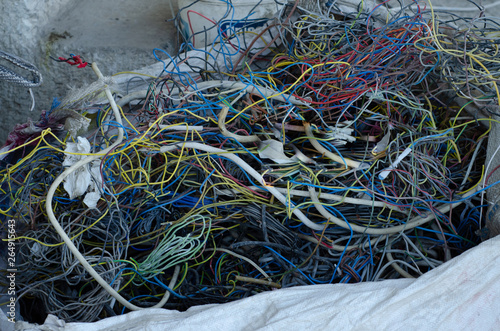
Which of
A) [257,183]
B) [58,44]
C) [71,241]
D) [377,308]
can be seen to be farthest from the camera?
[58,44]

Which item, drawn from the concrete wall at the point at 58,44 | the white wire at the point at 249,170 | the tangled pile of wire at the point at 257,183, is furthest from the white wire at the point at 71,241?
the concrete wall at the point at 58,44

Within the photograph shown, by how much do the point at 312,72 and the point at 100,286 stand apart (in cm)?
71

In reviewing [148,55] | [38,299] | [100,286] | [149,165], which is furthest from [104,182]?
[148,55]

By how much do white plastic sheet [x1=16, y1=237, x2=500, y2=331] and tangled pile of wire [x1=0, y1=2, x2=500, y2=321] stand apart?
7.6 inches

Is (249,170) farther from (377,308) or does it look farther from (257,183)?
(377,308)

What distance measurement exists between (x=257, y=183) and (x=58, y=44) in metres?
1.12

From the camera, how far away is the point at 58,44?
174 centimetres

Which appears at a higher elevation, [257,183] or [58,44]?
[58,44]

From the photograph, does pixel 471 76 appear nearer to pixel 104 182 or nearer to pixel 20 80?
pixel 104 182

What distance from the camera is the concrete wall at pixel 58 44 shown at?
168cm

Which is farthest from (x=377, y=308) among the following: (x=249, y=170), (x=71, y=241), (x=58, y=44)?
(x=58, y=44)

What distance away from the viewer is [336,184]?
108 cm

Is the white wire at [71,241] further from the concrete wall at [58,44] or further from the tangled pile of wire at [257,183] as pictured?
the concrete wall at [58,44]

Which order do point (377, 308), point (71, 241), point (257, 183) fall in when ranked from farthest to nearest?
point (257, 183) → point (71, 241) → point (377, 308)
